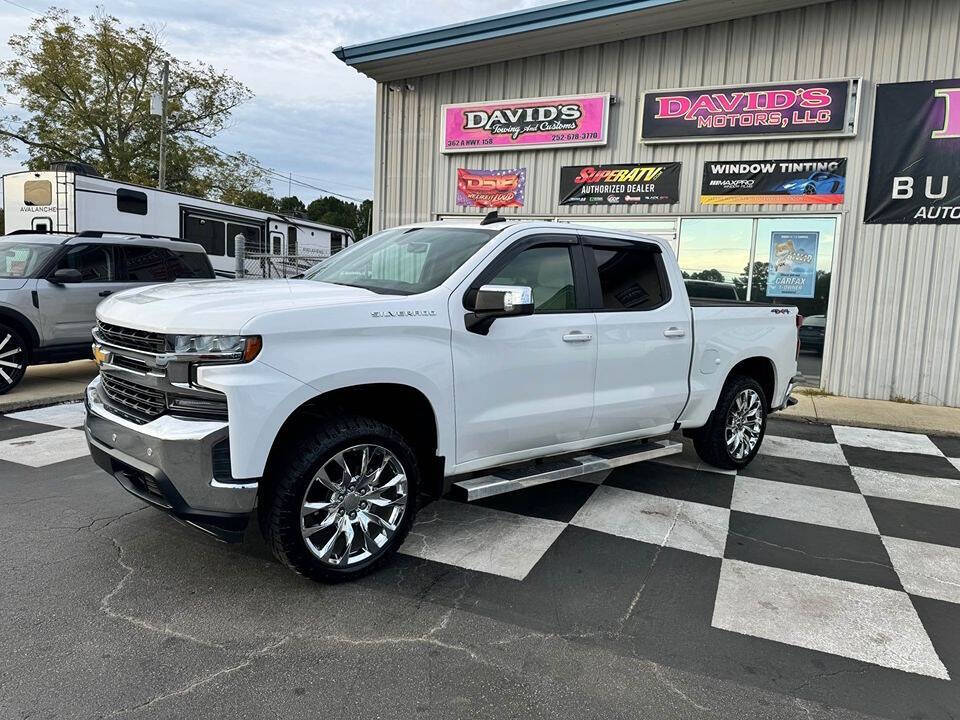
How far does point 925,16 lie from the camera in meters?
9.09

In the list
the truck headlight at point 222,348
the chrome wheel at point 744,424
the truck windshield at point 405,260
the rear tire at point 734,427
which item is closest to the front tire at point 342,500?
the truck headlight at point 222,348

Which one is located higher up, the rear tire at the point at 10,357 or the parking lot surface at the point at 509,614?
the rear tire at the point at 10,357

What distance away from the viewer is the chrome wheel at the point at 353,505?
11.0 ft

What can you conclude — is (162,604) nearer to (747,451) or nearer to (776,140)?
(747,451)

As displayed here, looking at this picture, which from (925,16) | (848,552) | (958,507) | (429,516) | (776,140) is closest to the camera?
(848,552)

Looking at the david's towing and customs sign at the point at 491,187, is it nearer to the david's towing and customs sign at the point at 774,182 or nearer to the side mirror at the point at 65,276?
the david's towing and customs sign at the point at 774,182

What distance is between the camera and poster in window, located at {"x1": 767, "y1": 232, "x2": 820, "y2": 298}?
389 inches

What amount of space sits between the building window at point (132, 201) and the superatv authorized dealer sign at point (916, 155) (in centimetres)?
1287

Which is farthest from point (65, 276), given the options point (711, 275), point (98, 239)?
point (711, 275)

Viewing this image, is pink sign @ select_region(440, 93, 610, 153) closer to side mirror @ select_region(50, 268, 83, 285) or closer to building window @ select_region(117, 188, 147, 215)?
side mirror @ select_region(50, 268, 83, 285)

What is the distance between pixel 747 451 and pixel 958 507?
5.01ft

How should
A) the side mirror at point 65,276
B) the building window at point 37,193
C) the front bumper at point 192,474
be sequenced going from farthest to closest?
the building window at point 37,193 → the side mirror at point 65,276 → the front bumper at point 192,474

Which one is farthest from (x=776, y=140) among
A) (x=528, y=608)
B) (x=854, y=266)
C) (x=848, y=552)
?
(x=528, y=608)

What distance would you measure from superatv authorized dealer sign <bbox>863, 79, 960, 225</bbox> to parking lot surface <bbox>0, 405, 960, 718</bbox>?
5.83m
